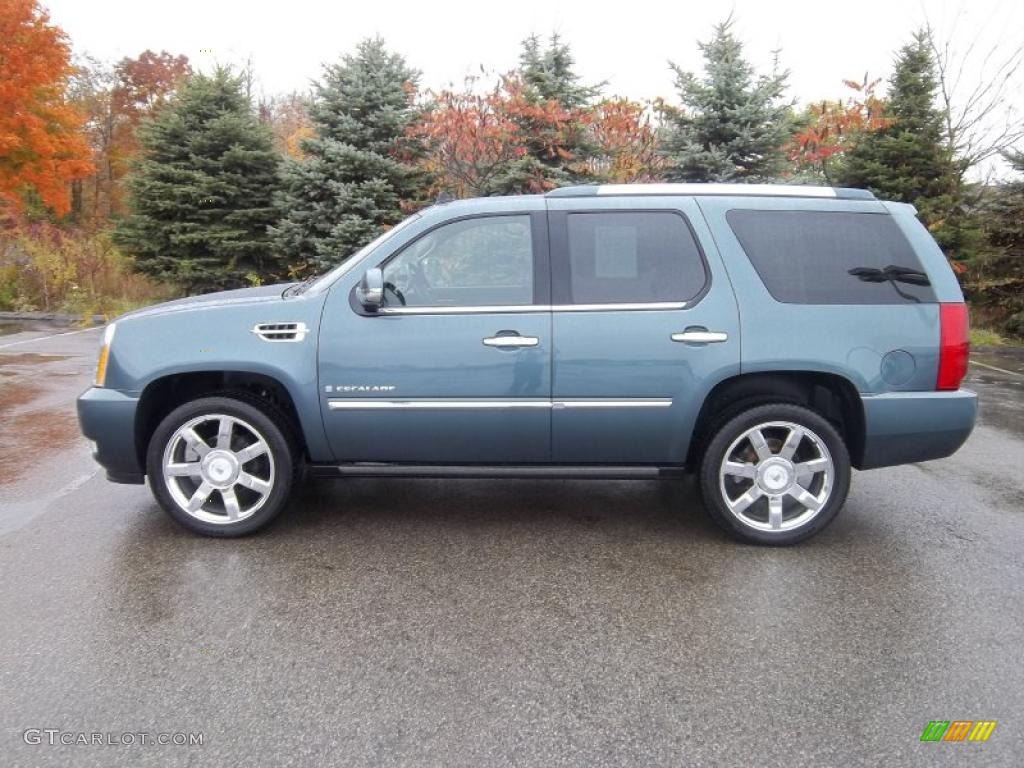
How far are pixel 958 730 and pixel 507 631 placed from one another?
1.63 m

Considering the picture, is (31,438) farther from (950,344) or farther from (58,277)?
(58,277)

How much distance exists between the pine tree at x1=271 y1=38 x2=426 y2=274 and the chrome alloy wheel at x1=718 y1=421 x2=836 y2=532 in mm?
10864

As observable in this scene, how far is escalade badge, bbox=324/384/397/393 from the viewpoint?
4066mm

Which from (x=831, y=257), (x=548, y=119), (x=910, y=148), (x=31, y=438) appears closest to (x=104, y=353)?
(x=31, y=438)

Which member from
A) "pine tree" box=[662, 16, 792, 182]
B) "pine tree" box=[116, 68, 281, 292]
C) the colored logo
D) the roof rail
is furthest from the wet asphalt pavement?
"pine tree" box=[116, 68, 281, 292]

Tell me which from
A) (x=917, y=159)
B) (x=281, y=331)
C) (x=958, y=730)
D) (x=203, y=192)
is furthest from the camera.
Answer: (x=203, y=192)

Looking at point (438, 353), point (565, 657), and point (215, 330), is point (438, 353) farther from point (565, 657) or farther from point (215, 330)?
point (565, 657)

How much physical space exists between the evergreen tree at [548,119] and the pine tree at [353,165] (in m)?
2.07

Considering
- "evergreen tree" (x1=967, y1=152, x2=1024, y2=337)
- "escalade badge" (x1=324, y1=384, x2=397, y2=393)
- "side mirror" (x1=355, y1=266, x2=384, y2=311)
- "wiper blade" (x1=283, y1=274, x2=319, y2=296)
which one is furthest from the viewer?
"evergreen tree" (x1=967, y1=152, x2=1024, y2=337)

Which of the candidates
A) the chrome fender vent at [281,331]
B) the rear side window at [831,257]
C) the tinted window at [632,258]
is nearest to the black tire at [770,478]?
the rear side window at [831,257]

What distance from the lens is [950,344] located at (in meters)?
4.03

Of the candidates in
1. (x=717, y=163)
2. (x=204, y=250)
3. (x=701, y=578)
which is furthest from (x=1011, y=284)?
(x=204, y=250)

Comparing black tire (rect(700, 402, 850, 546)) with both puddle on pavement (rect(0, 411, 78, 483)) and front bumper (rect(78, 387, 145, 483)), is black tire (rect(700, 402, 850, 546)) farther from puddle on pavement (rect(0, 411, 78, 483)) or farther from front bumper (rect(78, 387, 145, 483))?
puddle on pavement (rect(0, 411, 78, 483))

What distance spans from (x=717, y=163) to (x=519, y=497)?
9.70 meters
